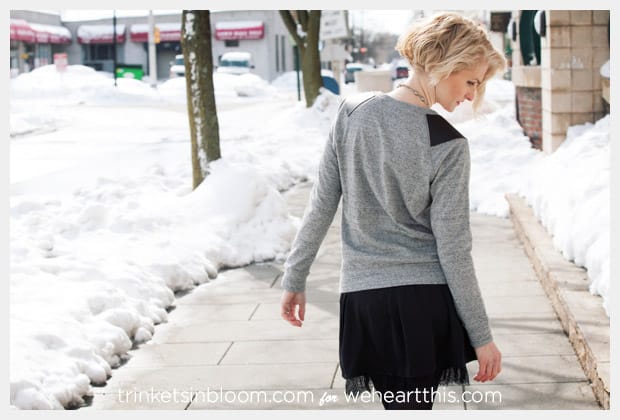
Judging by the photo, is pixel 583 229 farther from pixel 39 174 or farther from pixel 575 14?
pixel 39 174

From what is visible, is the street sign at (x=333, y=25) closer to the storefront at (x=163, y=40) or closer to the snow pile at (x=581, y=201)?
the snow pile at (x=581, y=201)

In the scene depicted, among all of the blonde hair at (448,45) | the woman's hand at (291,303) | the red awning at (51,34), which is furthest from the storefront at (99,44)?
the blonde hair at (448,45)

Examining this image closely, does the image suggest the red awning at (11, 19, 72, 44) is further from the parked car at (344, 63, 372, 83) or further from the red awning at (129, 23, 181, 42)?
the parked car at (344, 63, 372, 83)

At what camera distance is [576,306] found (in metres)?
5.71

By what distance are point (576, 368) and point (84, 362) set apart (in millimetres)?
2606

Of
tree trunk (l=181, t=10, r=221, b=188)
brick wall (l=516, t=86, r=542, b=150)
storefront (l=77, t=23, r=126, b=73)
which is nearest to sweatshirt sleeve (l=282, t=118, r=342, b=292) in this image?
tree trunk (l=181, t=10, r=221, b=188)

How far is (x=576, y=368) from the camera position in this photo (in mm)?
5301

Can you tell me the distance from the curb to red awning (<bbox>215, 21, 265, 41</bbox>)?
194 feet

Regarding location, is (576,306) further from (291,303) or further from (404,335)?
(404,335)

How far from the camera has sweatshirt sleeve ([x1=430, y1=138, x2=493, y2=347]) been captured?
112 inches

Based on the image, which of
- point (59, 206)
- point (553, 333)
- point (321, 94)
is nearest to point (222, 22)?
point (321, 94)

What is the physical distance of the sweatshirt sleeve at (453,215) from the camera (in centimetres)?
285

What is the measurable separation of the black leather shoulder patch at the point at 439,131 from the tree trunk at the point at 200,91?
8.18m

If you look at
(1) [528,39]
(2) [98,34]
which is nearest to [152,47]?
(2) [98,34]
